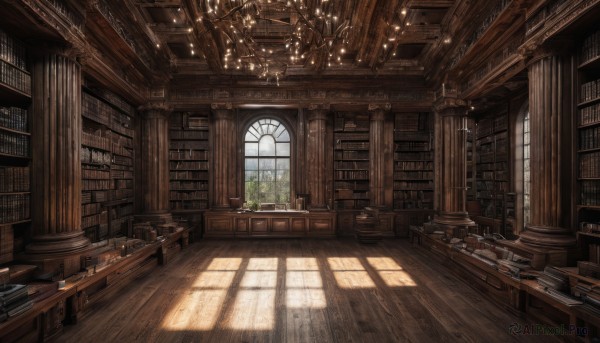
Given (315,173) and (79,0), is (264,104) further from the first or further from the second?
(79,0)

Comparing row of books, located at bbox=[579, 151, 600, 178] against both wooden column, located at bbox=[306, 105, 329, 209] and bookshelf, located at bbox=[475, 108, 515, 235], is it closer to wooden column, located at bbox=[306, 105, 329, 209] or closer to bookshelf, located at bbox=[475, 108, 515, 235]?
bookshelf, located at bbox=[475, 108, 515, 235]

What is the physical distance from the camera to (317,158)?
7379 millimetres

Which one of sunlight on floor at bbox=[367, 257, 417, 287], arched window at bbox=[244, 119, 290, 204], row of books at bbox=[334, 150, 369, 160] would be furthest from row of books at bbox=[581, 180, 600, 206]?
arched window at bbox=[244, 119, 290, 204]

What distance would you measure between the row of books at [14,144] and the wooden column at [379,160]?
642 cm

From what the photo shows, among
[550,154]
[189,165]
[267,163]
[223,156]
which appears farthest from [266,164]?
[550,154]

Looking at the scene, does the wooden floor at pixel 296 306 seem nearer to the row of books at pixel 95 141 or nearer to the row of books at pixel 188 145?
the row of books at pixel 95 141

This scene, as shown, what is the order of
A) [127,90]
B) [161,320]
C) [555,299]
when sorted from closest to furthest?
[555,299]
[161,320]
[127,90]

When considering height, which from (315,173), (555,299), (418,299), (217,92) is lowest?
(418,299)

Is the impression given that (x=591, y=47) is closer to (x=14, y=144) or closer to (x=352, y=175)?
(x=352, y=175)

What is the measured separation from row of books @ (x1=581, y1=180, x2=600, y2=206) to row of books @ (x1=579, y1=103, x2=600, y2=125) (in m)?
0.68

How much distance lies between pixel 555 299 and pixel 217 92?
709cm

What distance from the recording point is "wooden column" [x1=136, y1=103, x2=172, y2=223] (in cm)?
675

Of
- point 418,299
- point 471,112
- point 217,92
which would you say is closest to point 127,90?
point 217,92

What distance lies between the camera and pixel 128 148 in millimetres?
6578
